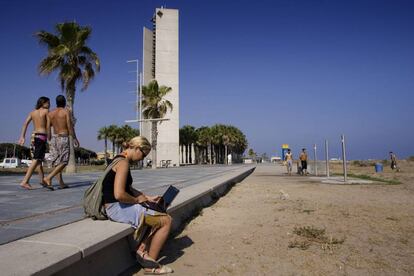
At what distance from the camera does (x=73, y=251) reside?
2.69 metres

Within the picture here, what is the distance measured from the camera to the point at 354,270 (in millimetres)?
3756

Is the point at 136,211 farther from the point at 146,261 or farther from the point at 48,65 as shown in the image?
the point at 48,65

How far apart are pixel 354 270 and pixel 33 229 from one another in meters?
3.18

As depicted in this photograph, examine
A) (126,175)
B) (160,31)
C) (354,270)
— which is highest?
(160,31)

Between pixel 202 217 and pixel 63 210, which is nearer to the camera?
pixel 63 210

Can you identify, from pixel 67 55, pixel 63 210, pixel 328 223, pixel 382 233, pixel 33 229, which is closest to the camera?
pixel 33 229

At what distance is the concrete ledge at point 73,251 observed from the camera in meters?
2.38

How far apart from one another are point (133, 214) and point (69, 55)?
1751 centimetres

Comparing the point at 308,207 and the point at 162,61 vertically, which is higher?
the point at 162,61

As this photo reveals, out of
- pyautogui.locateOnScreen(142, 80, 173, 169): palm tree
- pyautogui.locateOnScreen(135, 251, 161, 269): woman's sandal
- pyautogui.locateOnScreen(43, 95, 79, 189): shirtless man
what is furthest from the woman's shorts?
pyautogui.locateOnScreen(142, 80, 173, 169): palm tree

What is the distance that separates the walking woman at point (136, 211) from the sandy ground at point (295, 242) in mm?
199

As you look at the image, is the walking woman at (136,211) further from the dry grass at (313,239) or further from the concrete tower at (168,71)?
the concrete tower at (168,71)

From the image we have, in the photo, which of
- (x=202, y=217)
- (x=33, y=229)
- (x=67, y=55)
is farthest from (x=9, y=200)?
(x=67, y=55)

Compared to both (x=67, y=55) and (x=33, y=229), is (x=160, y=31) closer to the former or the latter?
(x=67, y=55)
